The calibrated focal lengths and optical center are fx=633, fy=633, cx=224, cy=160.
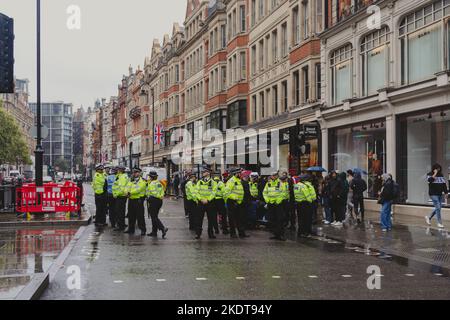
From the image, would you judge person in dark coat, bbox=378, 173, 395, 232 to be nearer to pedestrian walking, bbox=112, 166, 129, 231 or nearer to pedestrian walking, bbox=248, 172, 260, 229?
pedestrian walking, bbox=248, 172, 260, 229

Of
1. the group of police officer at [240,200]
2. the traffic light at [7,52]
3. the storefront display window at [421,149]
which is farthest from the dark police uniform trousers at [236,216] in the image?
the storefront display window at [421,149]

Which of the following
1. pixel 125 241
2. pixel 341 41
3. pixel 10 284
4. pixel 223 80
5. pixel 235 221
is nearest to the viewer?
pixel 10 284

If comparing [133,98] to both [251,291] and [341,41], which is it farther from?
[251,291]

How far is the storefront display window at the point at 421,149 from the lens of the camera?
20.6 meters

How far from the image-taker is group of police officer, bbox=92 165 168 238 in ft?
52.6

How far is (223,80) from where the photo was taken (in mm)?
47438

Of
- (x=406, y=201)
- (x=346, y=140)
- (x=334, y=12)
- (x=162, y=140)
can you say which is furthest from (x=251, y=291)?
(x=162, y=140)

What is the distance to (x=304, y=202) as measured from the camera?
638 inches

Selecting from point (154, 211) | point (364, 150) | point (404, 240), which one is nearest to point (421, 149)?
point (364, 150)

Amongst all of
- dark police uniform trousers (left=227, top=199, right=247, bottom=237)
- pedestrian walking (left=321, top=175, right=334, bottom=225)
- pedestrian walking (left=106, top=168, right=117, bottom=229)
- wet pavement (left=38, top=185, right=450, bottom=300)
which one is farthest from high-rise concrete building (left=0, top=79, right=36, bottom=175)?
wet pavement (left=38, top=185, right=450, bottom=300)

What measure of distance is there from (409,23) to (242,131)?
65.4 feet

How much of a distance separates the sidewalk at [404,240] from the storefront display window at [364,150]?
446 cm

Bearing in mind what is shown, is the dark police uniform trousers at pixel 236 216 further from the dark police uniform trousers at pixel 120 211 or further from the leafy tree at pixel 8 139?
the leafy tree at pixel 8 139

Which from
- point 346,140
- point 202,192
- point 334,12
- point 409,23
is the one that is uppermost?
point 334,12
